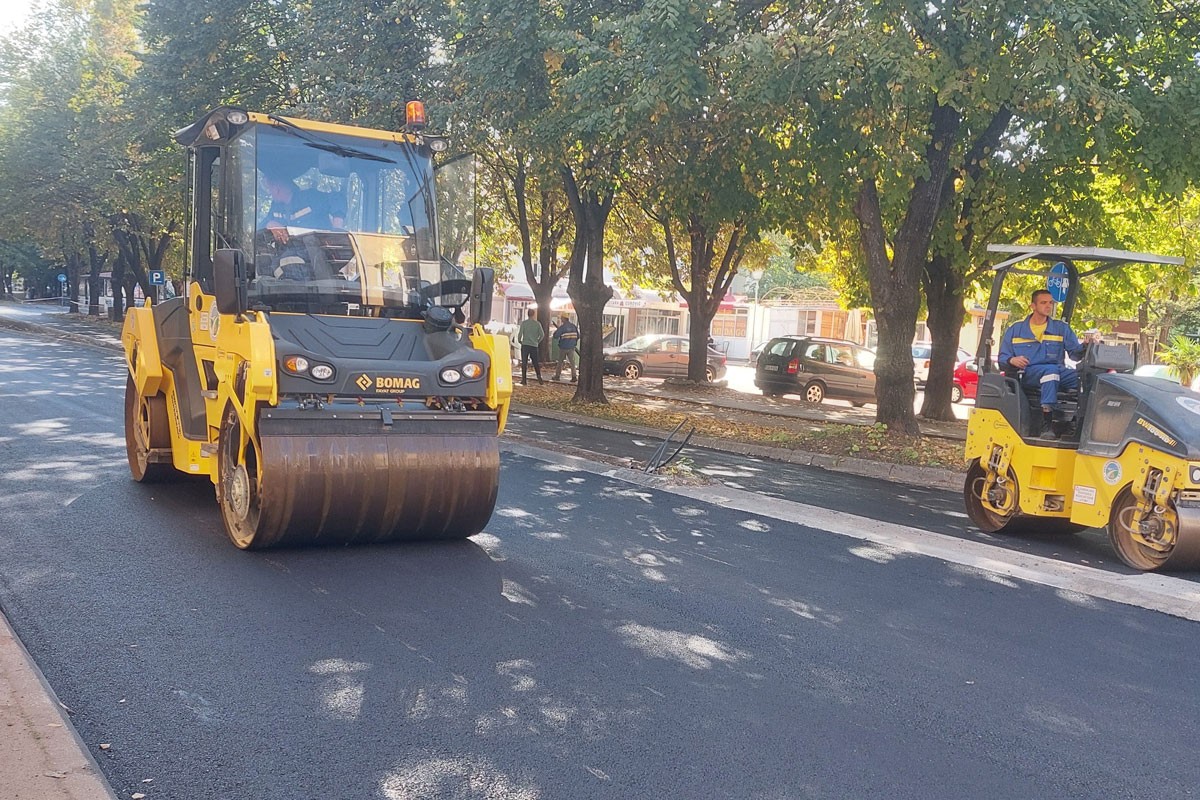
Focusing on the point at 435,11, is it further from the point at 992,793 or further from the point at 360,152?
the point at 992,793

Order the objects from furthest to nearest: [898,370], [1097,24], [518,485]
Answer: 1. [898,370]
2. [1097,24]
3. [518,485]

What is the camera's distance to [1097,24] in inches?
440

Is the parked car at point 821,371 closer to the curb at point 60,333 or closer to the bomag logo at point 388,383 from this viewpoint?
the curb at point 60,333

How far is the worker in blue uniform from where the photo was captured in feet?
29.7

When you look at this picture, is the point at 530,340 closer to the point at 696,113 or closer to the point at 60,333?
the point at 696,113

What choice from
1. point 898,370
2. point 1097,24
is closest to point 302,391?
point 1097,24

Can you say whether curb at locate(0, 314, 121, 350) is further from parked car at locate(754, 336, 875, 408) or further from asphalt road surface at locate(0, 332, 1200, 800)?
asphalt road surface at locate(0, 332, 1200, 800)

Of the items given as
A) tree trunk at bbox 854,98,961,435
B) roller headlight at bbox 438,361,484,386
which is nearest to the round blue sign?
tree trunk at bbox 854,98,961,435

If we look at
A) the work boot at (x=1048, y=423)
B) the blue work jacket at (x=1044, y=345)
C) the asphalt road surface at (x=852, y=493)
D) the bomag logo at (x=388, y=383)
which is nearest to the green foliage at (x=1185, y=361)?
the asphalt road surface at (x=852, y=493)

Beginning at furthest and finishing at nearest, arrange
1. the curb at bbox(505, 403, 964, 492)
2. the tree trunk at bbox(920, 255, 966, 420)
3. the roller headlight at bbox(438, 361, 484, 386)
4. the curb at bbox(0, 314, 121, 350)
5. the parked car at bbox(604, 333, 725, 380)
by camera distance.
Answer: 1. the parked car at bbox(604, 333, 725, 380)
2. the curb at bbox(0, 314, 121, 350)
3. the tree trunk at bbox(920, 255, 966, 420)
4. the curb at bbox(505, 403, 964, 492)
5. the roller headlight at bbox(438, 361, 484, 386)

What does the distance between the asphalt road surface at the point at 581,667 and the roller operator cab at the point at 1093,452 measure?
1258 millimetres

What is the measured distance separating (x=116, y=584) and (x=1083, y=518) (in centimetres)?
701

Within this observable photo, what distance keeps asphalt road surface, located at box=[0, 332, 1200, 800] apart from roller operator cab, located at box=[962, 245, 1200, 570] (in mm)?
1258

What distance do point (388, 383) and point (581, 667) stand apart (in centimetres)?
265
